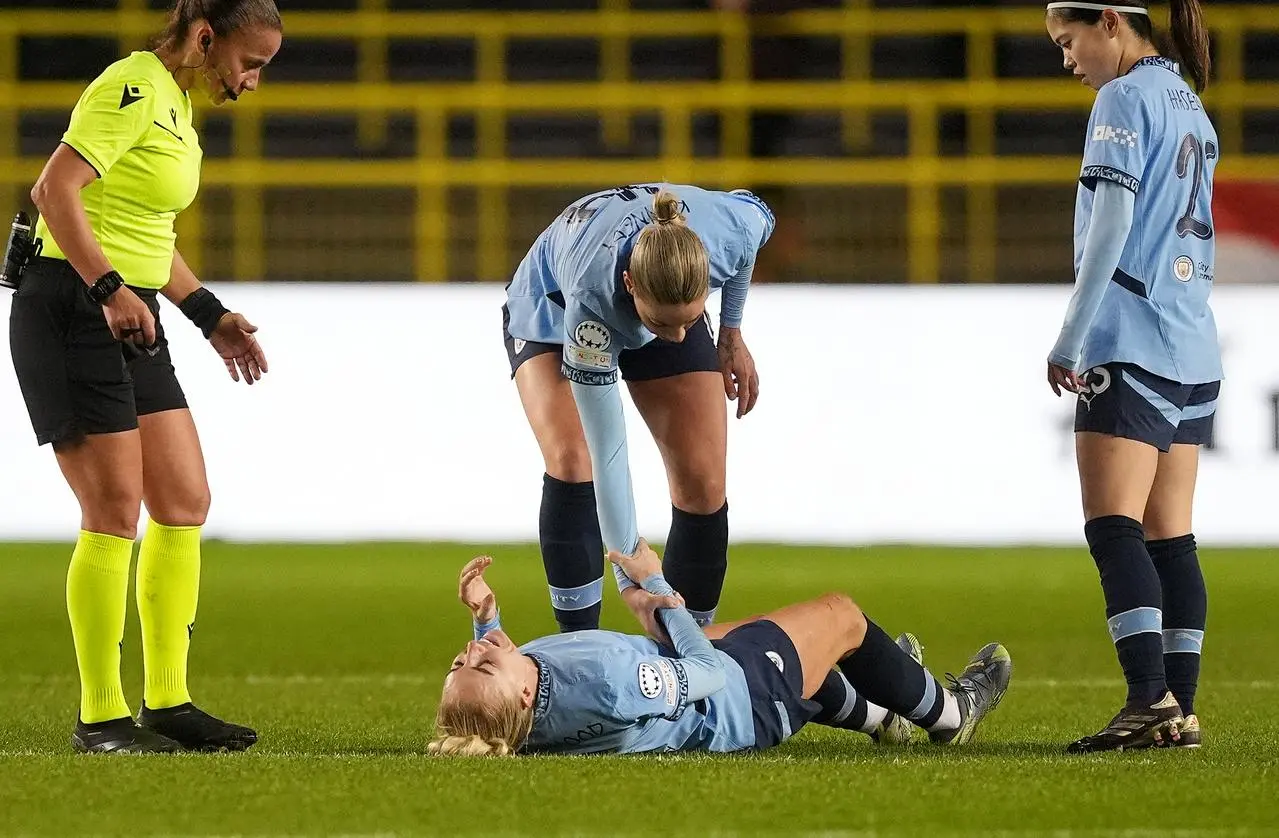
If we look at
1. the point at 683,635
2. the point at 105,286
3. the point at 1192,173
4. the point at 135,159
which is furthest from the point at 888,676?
the point at 135,159

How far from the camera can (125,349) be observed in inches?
185

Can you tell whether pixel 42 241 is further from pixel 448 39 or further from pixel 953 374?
pixel 448 39

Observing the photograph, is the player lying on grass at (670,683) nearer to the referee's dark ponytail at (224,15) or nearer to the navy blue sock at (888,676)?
the navy blue sock at (888,676)

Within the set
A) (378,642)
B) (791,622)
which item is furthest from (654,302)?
(378,642)

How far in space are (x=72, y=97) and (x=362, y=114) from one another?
2935mm

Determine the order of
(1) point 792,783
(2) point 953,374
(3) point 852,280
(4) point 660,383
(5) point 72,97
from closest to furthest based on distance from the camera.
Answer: (1) point 792,783
(4) point 660,383
(2) point 953,374
(5) point 72,97
(3) point 852,280

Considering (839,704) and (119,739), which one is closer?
(119,739)

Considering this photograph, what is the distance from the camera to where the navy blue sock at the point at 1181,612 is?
15.6ft

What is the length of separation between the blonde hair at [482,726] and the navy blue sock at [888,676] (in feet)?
2.81

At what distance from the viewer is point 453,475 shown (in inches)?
405

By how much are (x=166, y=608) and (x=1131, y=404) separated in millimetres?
2272

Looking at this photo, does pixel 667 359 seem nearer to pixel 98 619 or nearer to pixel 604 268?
pixel 604 268

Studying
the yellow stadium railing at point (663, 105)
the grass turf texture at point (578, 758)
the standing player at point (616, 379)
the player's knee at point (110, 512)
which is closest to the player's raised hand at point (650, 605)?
the standing player at point (616, 379)

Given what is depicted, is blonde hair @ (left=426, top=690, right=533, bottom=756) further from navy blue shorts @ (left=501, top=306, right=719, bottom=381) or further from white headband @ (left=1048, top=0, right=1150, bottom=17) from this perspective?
white headband @ (left=1048, top=0, right=1150, bottom=17)
